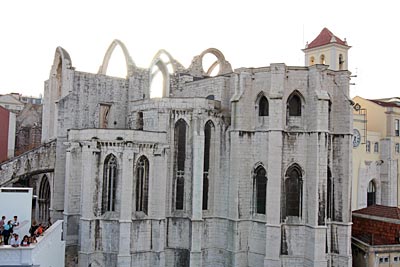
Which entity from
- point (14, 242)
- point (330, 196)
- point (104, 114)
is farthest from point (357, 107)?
point (14, 242)

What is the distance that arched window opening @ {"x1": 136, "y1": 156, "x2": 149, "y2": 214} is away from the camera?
83.3 feet

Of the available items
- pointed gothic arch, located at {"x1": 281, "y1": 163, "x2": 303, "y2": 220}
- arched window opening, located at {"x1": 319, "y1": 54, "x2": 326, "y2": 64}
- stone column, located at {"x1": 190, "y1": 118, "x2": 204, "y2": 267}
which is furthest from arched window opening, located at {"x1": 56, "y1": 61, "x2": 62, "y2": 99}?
arched window opening, located at {"x1": 319, "y1": 54, "x2": 326, "y2": 64}

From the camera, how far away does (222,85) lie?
2812 centimetres

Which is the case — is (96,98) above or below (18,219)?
above

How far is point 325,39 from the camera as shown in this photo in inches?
1764

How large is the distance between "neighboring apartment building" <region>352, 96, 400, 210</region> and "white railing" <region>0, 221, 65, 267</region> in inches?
1103

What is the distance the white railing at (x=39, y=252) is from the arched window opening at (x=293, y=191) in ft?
38.7

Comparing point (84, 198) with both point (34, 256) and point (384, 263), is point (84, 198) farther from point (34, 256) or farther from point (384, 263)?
point (384, 263)

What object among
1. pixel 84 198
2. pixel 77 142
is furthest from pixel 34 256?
pixel 77 142

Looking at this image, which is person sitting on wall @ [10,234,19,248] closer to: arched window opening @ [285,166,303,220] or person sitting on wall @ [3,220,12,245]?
person sitting on wall @ [3,220,12,245]

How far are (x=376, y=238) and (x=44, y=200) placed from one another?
813 inches

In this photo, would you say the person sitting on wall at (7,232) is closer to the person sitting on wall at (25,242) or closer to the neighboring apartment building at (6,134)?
the person sitting on wall at (25,242)

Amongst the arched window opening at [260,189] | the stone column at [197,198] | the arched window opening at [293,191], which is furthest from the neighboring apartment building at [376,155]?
the stone column at [197,198]

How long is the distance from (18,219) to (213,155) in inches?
445
